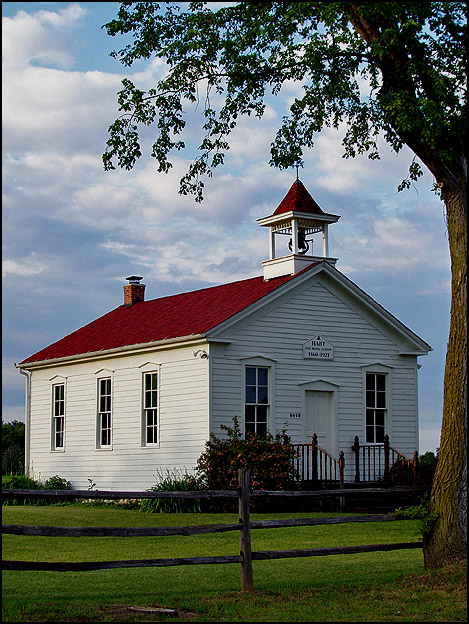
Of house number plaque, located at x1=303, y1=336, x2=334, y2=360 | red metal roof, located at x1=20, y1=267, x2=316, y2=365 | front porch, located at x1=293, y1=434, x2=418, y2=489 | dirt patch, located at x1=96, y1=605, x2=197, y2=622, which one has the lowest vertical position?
dirt patch, located at x1=96, y1=605, x2=197, y2=622

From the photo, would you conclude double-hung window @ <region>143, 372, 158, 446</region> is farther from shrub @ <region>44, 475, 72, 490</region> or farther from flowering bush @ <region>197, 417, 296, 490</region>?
shrub @ <region>44, 475, 72, 490</region>

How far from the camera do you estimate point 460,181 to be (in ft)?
41.0

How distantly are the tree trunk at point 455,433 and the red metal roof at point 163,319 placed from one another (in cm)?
1069

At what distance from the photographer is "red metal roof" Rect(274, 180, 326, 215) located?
81.2 feet

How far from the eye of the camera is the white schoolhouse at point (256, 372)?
22875 mm

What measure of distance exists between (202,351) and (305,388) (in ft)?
10.5

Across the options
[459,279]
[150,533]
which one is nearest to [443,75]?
[459,279]

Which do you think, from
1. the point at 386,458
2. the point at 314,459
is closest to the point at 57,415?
the point at 314,459

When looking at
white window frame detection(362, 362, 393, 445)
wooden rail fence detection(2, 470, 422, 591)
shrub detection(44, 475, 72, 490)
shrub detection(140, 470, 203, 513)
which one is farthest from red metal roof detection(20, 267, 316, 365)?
wooden rail fence detection(2, 470, 422, 591)

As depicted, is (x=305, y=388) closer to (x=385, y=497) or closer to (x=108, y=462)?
(x=385, y=497)

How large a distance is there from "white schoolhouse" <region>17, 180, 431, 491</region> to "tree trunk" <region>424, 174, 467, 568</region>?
10574mm

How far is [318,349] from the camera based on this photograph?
24344 millimetres

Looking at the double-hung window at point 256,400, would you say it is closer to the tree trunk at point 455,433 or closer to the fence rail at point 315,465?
the fence rail at point 315,465

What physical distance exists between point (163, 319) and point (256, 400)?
197 inches
